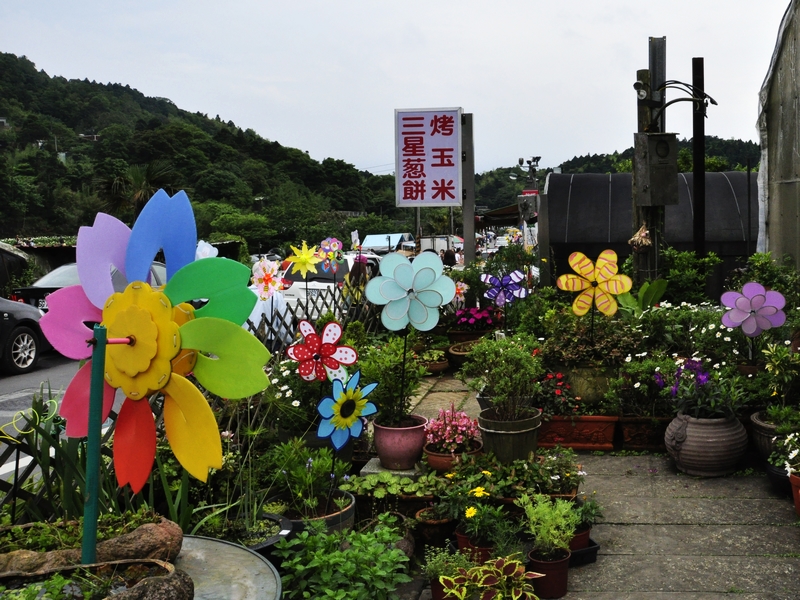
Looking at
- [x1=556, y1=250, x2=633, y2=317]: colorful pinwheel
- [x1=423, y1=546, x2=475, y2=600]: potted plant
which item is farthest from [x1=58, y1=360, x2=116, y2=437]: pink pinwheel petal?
[x1=556, y1=250, x2=633, y2=317]: colorful pinwheel

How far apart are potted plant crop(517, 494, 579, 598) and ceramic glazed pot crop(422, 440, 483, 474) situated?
3.12 feet

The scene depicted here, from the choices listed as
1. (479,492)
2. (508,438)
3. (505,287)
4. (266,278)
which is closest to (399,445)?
(508,438)

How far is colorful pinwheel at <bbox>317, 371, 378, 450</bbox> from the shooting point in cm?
414

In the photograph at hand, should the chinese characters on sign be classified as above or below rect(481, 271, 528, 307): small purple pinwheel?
above

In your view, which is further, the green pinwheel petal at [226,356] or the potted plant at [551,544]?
the potted plant at [551,544]

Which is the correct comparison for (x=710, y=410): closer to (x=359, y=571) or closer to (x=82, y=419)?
(x=359, y=571)

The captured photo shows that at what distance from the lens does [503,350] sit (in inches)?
225

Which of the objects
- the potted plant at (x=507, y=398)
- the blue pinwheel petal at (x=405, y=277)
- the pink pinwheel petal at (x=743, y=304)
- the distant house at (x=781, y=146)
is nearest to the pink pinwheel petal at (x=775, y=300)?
the pink pinwheel petal at (x=743, y=304)

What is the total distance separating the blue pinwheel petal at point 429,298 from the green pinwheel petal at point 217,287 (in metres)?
3.00

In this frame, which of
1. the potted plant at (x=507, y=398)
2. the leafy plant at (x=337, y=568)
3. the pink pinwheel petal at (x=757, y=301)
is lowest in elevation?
the leafy plant at (x=337, y=568)

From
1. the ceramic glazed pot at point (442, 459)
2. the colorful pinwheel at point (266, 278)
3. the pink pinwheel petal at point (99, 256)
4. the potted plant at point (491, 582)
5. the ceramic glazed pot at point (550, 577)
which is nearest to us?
the pink pinwheel petal at point (99, 256)

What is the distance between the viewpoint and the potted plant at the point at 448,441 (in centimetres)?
505

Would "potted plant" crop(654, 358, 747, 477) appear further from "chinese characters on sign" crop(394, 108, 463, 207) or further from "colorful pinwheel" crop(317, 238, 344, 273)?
"colorful pinwheel" crop(317, 238, 344, 273)

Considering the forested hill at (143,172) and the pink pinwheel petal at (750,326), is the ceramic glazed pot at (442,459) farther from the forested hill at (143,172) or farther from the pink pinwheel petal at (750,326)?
the forested hill at (143,172)
